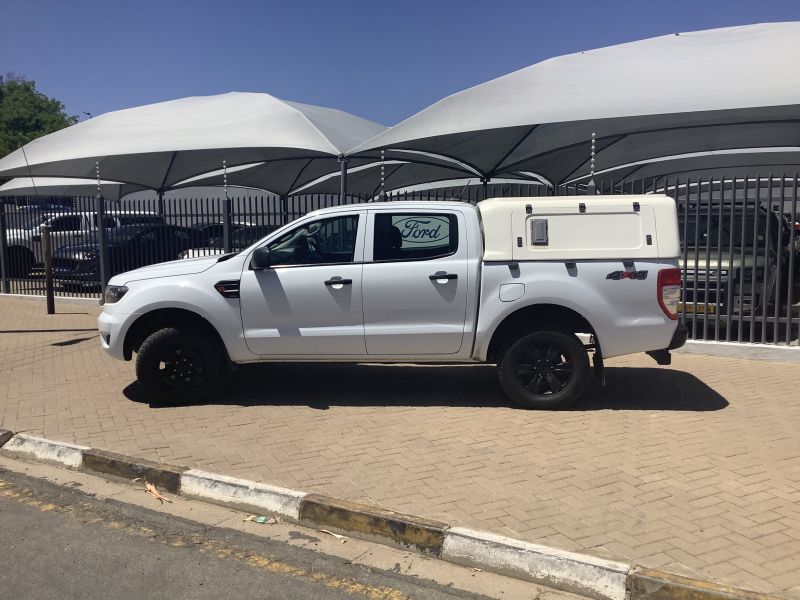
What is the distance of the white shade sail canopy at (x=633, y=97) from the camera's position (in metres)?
10.3

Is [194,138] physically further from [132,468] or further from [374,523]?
[374,523]

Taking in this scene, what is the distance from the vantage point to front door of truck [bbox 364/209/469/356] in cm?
646

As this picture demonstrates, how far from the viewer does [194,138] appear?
14789mm

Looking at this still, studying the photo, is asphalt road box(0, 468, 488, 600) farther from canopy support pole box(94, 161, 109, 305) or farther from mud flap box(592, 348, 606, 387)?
canopy support pole box(94, 161, 109, 305)

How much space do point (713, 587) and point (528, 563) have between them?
92cm

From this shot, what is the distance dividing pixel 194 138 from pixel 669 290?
11.3 metres

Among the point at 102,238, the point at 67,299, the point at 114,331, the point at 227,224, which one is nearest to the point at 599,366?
the point at 114,331

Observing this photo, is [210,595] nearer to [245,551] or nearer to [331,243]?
[245,551]

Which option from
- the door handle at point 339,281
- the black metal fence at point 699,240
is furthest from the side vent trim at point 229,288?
the black metal fence at point 699,240

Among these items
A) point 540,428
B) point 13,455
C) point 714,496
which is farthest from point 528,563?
point 13,455

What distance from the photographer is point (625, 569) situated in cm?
365

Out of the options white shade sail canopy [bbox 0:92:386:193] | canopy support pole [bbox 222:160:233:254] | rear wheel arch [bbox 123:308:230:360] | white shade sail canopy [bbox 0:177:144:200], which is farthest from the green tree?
rear wheel arch [bbox 123:308:230:360]

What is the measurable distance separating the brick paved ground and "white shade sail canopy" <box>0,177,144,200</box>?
1678cm

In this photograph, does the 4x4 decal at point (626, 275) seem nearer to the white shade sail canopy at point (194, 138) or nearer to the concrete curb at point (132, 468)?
the concrete curb at point (132, 468)
